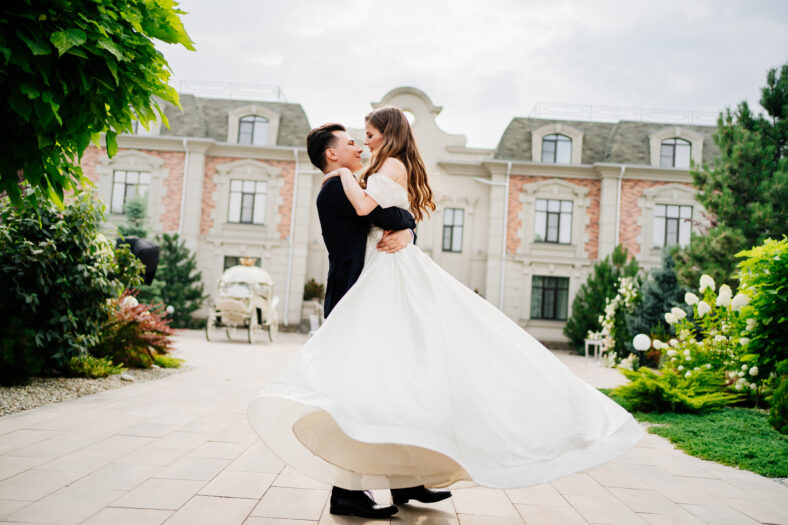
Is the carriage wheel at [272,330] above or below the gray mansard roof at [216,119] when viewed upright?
below

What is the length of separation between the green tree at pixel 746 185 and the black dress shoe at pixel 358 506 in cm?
1250

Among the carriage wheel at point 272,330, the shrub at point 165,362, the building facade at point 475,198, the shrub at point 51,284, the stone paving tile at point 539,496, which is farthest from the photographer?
the building facade at point 475,198

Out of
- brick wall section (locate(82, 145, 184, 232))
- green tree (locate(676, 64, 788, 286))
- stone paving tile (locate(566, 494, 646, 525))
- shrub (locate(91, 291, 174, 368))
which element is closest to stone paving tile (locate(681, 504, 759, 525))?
stone paving tile (locate(566, 494, 646, 525))

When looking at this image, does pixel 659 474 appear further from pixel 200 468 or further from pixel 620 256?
pixel 620 256

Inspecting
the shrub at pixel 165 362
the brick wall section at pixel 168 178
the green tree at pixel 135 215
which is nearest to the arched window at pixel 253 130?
the brick wall section at pixel 168 178

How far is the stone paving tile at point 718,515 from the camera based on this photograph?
3.22 meters

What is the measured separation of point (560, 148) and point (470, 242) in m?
5.34

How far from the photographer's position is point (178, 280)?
20.5 m

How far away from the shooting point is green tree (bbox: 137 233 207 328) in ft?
65.3

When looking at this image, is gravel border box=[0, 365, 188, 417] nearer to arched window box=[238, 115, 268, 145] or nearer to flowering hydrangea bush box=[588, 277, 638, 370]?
flowering hydrangea bush box=[588, 277, 638, 370]

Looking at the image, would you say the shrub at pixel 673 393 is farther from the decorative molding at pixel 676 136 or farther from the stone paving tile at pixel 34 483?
the decorative molding at pixel 676 136

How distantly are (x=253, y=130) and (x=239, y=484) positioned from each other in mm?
20903

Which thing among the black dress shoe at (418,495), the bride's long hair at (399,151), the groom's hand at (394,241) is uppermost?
the bride's long hair at (399,151)

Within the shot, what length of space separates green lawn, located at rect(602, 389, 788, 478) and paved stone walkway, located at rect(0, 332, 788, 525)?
0.15m
